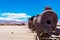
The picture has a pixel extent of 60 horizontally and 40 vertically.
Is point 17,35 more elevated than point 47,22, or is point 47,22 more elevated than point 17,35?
point 47,22

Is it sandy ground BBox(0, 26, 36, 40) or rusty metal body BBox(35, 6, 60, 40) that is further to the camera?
sandy ground BBox(0, 26, 36, 40)

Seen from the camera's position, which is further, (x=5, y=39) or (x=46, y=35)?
(x=5, y=39)

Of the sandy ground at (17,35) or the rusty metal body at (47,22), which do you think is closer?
the rusty metal body at (47,22)

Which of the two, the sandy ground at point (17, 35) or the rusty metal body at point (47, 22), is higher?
the rusty metal body at point (47, 22)

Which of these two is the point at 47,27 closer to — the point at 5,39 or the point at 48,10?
the point at 48,10

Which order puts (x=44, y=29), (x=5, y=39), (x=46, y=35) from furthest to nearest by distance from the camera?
(x=5, y=39), (x=46, y=35), (x=44, y=29)

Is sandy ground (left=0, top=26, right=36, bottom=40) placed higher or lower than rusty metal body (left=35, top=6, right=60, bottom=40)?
lower

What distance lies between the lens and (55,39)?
774 inches

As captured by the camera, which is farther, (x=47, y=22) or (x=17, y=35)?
(x=17, y=35)

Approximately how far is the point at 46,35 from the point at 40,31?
0.95 m

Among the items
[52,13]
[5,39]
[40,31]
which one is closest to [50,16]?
[52,13]

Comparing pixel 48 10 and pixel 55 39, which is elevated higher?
pixel 48 10

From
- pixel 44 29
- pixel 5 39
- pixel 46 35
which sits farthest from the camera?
pixel 5 39

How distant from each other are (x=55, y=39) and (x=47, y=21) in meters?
1.80
